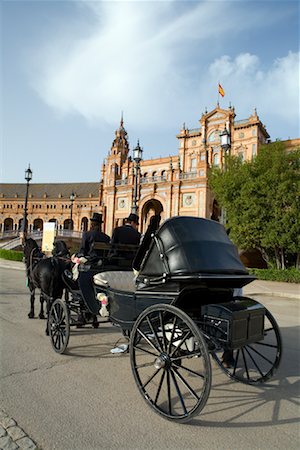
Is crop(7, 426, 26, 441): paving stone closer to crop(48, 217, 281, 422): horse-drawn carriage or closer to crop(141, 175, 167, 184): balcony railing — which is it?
crop(48, 217, 281, 422): horse-drawn carriage

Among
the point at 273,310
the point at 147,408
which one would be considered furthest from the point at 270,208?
the point at 147,408

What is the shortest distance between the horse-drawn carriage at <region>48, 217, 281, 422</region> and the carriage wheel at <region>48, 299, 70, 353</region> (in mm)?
768

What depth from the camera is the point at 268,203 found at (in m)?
21.6

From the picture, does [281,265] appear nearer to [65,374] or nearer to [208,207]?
[208,207]

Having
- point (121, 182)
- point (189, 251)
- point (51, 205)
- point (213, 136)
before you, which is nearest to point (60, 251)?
point (189, 251)

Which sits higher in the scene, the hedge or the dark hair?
the dark hair

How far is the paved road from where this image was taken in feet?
8.93

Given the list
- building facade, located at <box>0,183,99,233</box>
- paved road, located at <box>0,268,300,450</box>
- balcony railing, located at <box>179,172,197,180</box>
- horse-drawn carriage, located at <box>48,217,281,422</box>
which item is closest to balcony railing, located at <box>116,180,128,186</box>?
balcony railing, located at <box>179,172,197,180</box>

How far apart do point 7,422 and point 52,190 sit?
8458 centimetres

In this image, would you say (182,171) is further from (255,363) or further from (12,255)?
(255,363)

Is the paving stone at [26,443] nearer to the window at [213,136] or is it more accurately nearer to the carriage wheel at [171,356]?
the carriage wheel at [171,356]

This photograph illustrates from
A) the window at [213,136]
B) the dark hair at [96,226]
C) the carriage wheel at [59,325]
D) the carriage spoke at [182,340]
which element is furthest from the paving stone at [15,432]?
the window at [213,136]

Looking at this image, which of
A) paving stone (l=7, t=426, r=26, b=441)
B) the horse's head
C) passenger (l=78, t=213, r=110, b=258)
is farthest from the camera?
the horse's head

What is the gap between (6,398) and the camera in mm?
3350
